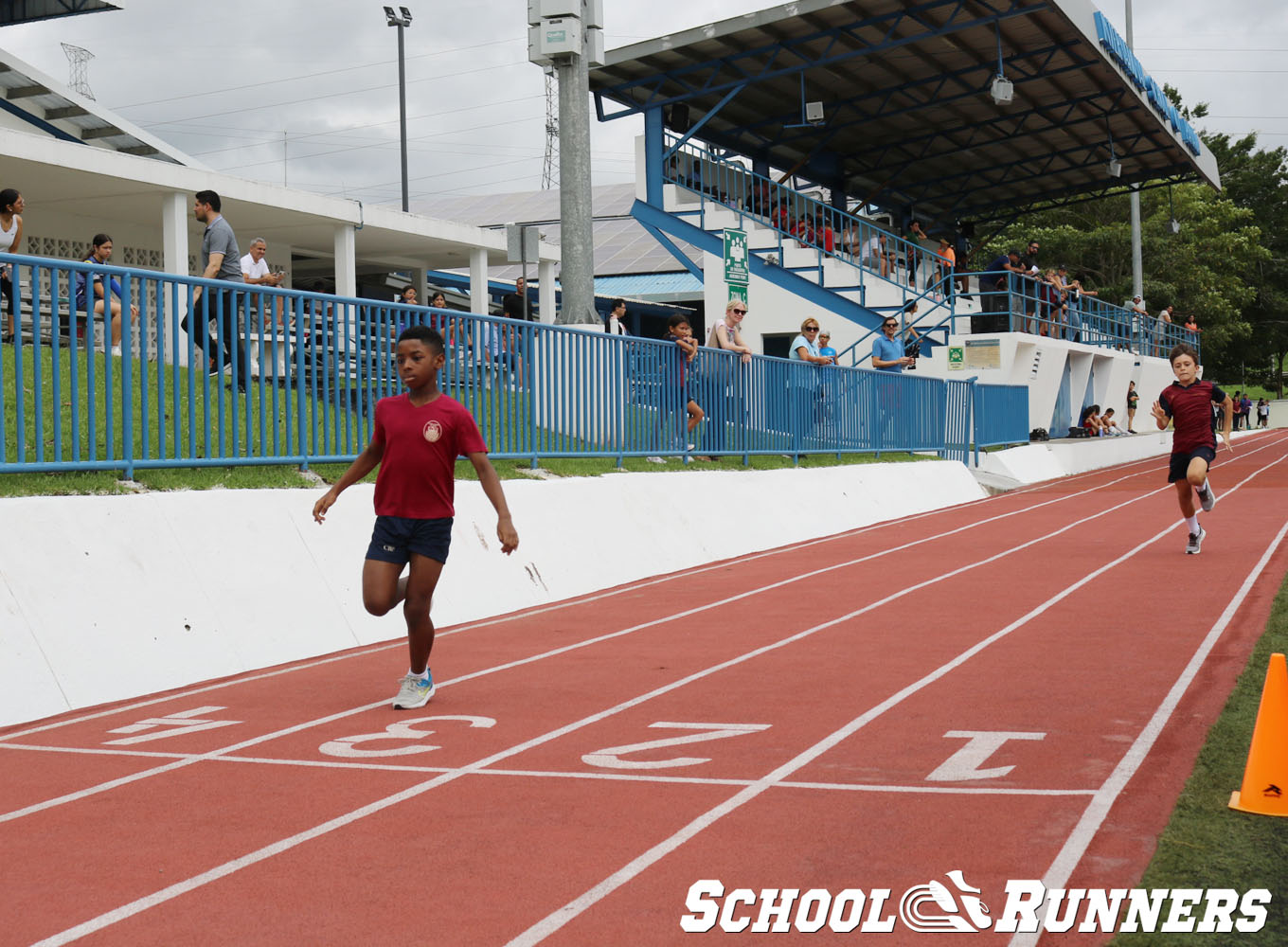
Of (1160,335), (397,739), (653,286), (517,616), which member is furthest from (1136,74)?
(397,739)

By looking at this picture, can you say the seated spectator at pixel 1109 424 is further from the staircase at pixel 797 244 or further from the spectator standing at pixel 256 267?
the spectator standing at pixel 256 267

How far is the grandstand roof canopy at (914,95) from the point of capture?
97.1 feet

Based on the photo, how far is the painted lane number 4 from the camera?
6367mm

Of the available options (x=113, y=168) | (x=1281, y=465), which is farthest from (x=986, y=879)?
(x=1281, y=465)

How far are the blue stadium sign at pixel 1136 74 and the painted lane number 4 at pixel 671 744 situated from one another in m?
28.4

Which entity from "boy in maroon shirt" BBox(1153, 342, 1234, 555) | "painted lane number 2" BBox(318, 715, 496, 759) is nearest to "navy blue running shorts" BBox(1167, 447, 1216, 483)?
"boy in maroon shirt" BBox(1153, 342, 1234, 555)

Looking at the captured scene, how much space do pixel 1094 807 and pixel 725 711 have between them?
2.50m

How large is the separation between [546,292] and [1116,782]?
2926 centimetres

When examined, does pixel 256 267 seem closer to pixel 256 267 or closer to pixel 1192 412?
pixel 256 267

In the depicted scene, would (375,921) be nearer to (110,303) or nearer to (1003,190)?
(110,303)

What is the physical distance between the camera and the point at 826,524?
18609 mm

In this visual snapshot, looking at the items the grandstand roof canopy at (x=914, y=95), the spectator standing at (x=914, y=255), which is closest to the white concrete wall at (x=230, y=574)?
the grandstand roof canopy at (x=914, y=95)

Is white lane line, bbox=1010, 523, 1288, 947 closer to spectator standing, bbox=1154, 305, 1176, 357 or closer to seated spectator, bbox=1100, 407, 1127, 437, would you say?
seated spectator, bbox=1100, 407, 1127, 437

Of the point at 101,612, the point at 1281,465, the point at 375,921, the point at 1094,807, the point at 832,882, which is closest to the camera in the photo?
the point at 375,921
